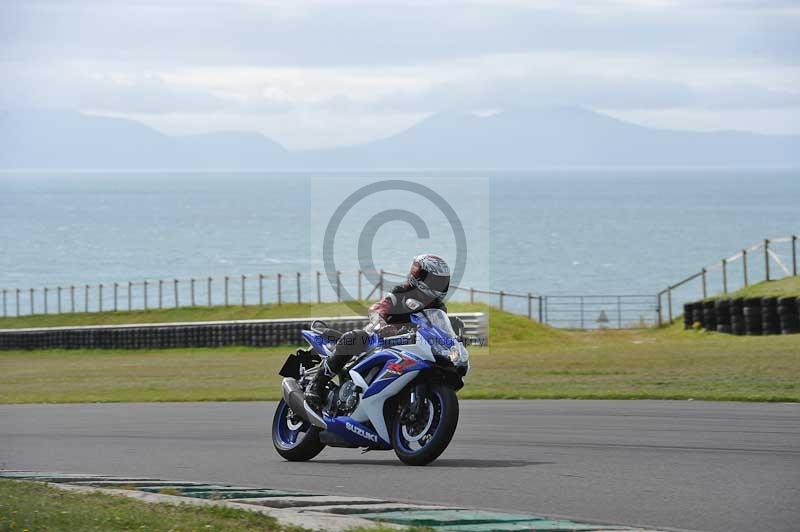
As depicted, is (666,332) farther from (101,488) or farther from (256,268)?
(256,268)

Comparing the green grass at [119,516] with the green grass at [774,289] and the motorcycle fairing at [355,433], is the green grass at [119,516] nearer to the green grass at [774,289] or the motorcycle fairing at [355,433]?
the motorcycle fairing at [355,433]

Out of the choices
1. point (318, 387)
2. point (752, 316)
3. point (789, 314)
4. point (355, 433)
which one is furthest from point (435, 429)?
point (752, 316)

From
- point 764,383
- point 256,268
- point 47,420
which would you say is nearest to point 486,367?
point 764,383

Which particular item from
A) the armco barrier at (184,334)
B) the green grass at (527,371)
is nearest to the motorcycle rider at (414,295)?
the green grass at (527,371)

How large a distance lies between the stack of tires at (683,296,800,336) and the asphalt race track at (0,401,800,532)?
13944 millimetres

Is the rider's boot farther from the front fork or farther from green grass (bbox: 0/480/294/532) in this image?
green grass (bbox: 0/480/294/532)

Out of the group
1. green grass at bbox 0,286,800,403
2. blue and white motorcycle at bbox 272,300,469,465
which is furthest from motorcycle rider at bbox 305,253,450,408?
green grass at bbox 0,286,800,403

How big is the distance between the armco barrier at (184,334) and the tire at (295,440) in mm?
22343

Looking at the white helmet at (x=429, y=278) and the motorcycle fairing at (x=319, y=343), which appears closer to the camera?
the white helmet at (x=429, y=278)

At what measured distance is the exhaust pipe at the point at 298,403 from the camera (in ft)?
39.1

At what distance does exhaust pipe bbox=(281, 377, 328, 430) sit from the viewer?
39.1 ft

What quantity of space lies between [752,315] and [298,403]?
21.1m

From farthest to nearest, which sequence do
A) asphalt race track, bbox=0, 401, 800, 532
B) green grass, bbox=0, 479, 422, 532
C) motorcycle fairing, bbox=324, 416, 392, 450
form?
motorcycle fairing, bbox=324, 416, 392, 450 → asphalt race track, bbox=0, 401, 800, 532 → green grass, bbox=0, 479, 422, 532

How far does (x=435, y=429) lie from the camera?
10.9 metres
